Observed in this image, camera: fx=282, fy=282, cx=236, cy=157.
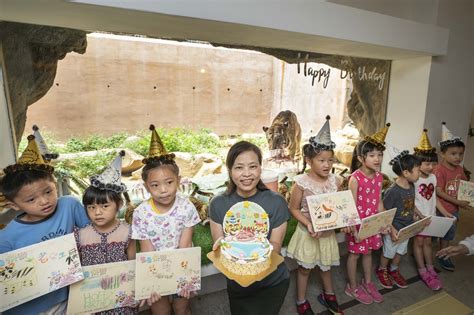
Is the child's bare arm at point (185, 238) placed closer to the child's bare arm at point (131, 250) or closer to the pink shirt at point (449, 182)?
the child's bare arm at point (131, 250)

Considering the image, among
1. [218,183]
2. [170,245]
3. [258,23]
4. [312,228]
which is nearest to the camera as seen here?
[170,245]

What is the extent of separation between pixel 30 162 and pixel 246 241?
44.9 inches

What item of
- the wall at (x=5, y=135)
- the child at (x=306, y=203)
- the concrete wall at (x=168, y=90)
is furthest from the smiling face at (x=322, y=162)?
the wall at (x=5, y=135)

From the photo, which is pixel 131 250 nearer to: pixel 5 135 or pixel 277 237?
pixel 277 237

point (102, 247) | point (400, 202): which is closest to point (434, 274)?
point (400, 202)

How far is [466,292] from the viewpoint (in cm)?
240

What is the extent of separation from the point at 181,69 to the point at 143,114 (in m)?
0.49

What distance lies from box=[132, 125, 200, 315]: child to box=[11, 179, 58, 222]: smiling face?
419 millimetres

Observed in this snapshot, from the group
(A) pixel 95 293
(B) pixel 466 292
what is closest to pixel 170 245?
(A) pixel 95 293

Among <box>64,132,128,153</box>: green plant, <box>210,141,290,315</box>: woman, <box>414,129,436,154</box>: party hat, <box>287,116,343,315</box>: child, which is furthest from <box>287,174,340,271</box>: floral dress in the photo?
<box>64,132,128,153</box>: green plant

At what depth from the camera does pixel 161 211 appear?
160cm

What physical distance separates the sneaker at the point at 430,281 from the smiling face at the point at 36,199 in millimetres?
2916

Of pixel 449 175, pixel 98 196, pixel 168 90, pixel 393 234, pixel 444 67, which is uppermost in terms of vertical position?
pixel 444 67

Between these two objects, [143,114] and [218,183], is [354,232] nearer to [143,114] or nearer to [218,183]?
[218,183]
